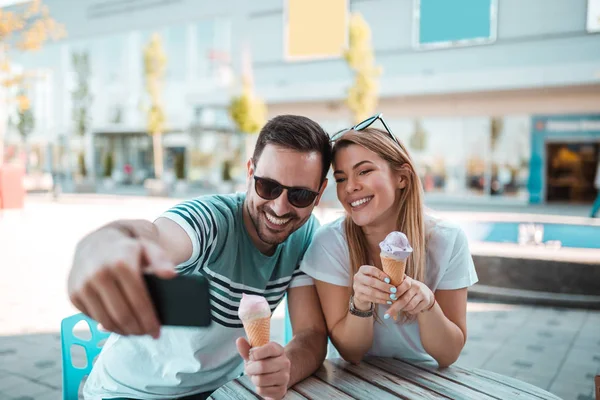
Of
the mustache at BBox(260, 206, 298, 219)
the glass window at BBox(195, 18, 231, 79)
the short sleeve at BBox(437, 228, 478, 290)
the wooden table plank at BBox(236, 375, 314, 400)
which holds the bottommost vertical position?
the wooden table plank at BBox(236, 375, 314, 400)

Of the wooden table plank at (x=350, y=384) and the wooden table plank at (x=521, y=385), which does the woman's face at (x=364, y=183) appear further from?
the wooden table plank at (x=521, y=385)

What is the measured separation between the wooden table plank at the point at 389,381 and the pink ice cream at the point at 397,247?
1.70ft

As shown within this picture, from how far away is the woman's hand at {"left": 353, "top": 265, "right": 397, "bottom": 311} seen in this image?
1798mm

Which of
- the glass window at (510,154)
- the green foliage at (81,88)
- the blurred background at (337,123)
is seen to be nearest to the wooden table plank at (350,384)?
the blurred background at (337,123)

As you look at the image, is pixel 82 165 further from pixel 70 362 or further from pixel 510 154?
pixel 70 362

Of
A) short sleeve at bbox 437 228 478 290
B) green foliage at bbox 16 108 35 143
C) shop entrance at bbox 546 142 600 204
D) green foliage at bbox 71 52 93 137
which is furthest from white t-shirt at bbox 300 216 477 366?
green foliage at bbox 71 52 93 137

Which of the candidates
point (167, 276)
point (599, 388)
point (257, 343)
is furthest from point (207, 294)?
point (599, 388)

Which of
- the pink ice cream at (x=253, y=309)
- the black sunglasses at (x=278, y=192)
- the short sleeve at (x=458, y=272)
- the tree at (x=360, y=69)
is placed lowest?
the short sleeve at (x=458, y=272)

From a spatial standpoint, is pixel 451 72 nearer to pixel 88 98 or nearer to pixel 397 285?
pixel 397 285

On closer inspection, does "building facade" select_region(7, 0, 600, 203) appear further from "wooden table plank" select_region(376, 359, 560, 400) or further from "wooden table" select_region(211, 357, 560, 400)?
"wooden table plank" select_region(376, 359, 560, 400)

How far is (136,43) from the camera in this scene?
1261 inches

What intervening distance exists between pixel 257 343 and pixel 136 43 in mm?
34066

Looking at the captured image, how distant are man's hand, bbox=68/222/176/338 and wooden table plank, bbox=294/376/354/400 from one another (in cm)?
105

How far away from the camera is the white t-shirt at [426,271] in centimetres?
224
